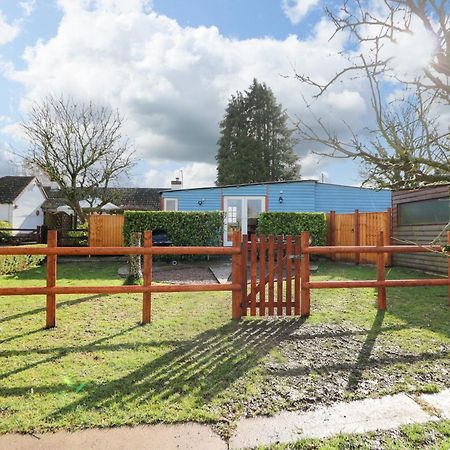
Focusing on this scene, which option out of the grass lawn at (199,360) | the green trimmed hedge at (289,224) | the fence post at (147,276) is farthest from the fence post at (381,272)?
the green trimmed hedge at (289,224)

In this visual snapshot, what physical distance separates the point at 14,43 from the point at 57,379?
280 inches

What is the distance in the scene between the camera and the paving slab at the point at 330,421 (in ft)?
7.72

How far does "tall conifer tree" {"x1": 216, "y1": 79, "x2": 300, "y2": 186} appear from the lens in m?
37.5

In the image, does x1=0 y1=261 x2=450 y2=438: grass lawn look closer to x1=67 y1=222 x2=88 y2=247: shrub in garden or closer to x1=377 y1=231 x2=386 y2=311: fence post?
x1=377 y1=231 x2=386 y2=311: fence post

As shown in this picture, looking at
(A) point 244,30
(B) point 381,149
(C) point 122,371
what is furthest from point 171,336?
(A) point 244,30

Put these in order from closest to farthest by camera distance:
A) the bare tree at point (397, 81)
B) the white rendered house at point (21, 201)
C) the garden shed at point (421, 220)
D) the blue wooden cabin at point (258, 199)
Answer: the bare tree at point (397, 81) → the garden shed at point (421, 220) → the blue wooden cabin at point (258, 199) → the white rendered house at point (21, 201)

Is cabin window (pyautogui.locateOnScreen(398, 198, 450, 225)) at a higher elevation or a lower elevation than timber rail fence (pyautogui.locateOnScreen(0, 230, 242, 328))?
higher

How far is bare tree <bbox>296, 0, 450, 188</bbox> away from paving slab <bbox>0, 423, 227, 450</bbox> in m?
2.08

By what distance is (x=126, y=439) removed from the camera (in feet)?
7.56

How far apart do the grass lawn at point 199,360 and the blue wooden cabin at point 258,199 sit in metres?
11.2

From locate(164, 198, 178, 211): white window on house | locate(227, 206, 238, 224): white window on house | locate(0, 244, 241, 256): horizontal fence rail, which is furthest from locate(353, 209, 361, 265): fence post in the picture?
locate(164, 198, 178, 211): white window on house

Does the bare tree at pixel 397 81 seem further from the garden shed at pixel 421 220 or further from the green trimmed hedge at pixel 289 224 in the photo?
the green trimmed hedge at pixel 289 224

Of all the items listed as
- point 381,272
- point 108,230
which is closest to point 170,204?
point 108,230

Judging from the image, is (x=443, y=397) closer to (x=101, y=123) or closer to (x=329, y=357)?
(x=329, y=357)
